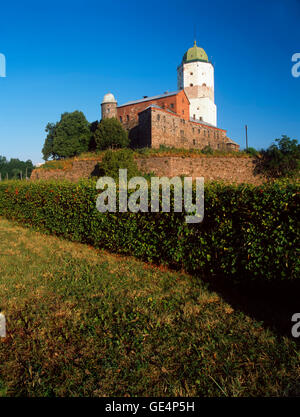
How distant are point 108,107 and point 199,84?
26529 millimetres

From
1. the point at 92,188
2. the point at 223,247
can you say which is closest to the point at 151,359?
the point at 223,247

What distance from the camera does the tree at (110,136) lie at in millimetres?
37156

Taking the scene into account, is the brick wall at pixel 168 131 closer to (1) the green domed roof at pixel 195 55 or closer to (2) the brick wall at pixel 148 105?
(2) the brick wall at pixel 148 105

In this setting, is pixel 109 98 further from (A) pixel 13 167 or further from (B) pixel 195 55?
(A) pixel 13 167

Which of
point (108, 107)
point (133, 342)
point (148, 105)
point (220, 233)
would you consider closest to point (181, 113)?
point (148, 105)

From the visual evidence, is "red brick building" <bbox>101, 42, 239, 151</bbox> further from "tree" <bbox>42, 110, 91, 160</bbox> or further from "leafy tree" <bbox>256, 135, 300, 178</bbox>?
"leafy tree" <bbox>256, 135, 300, 178</bbox>

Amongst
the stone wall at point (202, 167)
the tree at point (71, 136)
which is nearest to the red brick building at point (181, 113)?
the tree at point (71, 136)

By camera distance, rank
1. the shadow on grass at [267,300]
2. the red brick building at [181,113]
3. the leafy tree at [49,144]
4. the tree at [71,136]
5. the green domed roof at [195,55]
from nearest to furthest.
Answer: the shadow on grass at [267,300], the red brick building at [181,113], the tree at [71,136], the leafy tree at [49,144], the green domed roof at [195,55]

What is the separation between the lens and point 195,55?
60500 millimetres

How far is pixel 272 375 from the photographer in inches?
106

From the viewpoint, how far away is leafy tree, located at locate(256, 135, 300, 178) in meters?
26.2

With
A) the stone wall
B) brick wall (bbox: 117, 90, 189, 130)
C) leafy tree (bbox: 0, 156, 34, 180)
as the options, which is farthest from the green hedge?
leafy tree (bbox: 0, 156, 34, 180)

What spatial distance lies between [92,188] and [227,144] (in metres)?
49.6

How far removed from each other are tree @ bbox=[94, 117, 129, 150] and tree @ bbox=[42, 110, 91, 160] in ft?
30.7
